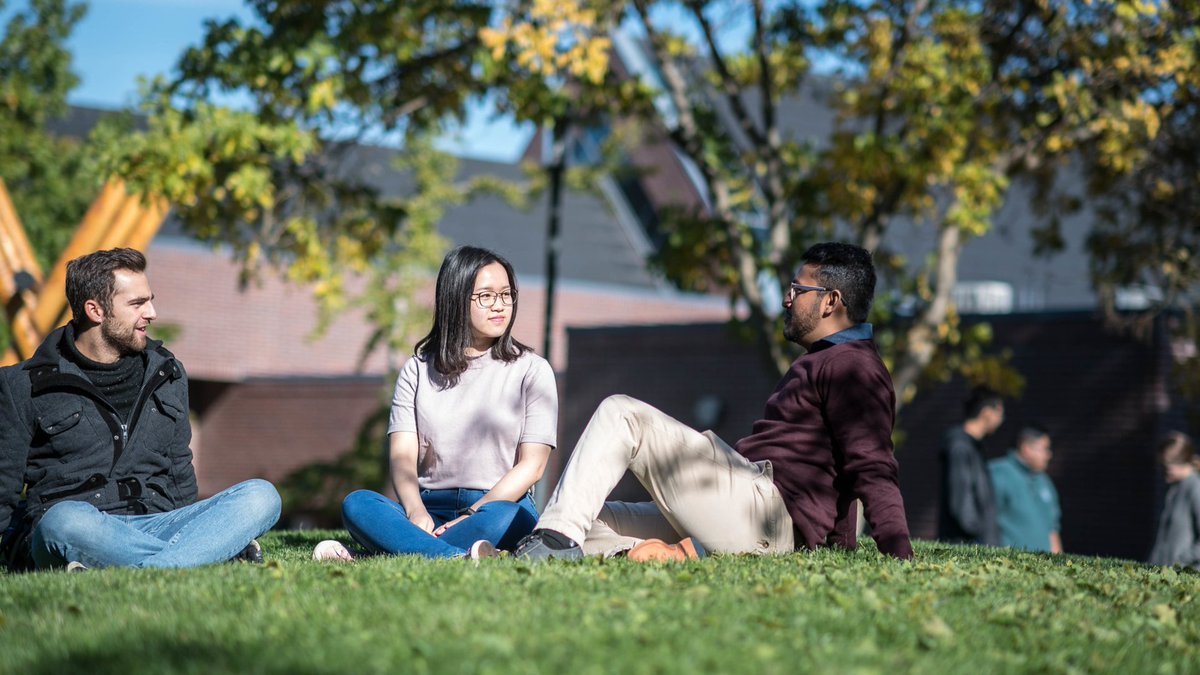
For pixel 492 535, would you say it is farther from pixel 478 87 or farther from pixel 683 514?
pixel 478 87

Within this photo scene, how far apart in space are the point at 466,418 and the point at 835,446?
1758 mm

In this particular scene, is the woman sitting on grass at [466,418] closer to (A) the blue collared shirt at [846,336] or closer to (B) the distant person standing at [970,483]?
(A) the blue collared shirt at [846,336]

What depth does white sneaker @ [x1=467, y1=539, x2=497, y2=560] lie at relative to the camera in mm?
5695

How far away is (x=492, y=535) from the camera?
6020mm

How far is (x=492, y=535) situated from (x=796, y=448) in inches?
56.7

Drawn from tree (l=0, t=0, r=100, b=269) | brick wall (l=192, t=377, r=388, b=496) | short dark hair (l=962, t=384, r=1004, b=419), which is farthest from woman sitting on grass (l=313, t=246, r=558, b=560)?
brick wall (l=192, t=377, r=388, b=496)

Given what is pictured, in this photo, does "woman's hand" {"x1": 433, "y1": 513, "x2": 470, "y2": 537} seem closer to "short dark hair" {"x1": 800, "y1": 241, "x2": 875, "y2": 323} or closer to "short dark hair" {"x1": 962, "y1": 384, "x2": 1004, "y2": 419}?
"short dark hair" {"x1": 800, "y1": 241, "x2": 875, "y2": 323}

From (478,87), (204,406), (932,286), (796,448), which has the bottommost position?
(204,406)

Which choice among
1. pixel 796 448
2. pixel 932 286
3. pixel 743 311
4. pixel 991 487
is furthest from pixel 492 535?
pixel 743 311

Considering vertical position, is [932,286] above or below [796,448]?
above

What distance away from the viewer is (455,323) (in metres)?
6.50

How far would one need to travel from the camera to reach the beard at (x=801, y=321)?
627cm

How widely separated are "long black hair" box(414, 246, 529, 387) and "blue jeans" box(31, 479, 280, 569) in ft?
3.37

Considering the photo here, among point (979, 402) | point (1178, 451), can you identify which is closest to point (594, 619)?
point (979, 402)
